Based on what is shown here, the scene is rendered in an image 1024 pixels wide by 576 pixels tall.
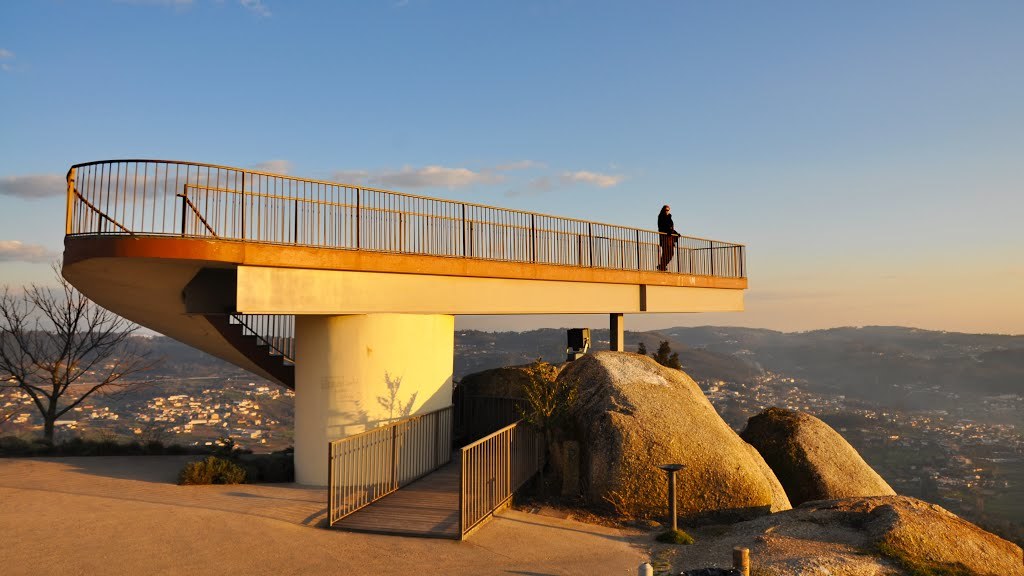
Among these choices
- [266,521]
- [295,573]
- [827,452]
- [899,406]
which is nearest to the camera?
[295,573]

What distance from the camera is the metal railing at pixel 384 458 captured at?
11545 millimetres

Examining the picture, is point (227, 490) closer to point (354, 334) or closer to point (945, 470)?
point (354, 334)

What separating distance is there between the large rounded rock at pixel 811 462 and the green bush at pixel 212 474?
1155 centimetres

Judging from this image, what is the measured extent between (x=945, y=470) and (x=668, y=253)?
3063 inches

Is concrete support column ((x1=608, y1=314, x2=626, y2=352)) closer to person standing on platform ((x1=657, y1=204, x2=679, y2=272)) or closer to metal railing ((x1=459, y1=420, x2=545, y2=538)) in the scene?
person standing on platform ((x1=657, y1=204, x2=679, y2=272))

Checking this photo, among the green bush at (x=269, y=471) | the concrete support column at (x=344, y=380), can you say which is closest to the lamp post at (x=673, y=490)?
the concrete support column at (x=344, y=380)

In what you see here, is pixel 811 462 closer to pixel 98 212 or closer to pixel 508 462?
pixel 508 462

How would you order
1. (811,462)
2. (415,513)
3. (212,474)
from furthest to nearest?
(811,462)
(212,474)
(415,513)

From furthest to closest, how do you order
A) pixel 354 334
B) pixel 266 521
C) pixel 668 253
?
pixel 668 253, pixel 354 334, pixel 266 521

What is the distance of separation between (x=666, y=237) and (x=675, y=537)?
1573cm

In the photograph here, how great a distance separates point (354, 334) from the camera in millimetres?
13922

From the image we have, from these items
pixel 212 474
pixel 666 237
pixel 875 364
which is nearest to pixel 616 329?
pixel 666 237

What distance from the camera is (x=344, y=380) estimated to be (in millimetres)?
13812

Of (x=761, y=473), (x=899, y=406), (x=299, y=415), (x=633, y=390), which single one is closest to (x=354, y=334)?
(x=299, y=415)
